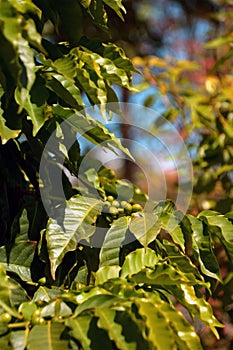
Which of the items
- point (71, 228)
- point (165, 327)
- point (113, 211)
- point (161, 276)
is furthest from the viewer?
point (113, 211)

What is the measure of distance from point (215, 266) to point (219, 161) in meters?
1.42

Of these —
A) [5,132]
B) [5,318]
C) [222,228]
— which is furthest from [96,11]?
[5,318]

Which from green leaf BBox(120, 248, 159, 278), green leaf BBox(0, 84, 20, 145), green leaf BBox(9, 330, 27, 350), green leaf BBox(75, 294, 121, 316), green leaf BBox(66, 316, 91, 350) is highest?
green leaf BBox(0, 84, 20, 145)

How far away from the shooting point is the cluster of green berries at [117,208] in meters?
1.01

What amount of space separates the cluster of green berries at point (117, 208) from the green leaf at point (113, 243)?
0.22ft

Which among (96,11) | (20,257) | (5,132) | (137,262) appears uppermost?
(96,11)

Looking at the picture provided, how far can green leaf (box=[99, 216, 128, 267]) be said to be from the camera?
0.90 metres

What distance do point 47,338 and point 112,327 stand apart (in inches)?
3.3

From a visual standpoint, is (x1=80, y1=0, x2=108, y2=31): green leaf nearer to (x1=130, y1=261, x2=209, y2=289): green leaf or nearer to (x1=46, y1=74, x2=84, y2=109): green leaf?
(x1=46, y1=74, x2=84, y2=109): green leaf

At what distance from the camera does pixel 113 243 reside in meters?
0.91

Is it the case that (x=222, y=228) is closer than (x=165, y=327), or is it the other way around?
(x=165, y=327)

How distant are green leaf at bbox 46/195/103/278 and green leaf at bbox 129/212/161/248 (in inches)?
2.7

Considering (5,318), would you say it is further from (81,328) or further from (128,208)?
(128,208)

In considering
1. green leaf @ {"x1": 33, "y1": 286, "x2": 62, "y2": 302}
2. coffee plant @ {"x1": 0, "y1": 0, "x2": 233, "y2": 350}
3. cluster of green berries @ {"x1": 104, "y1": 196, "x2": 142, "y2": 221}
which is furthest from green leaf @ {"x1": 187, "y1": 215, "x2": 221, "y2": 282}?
green leaf @ {"x1": 33, "y1": 286, "x2": 62, "y2": 302}
